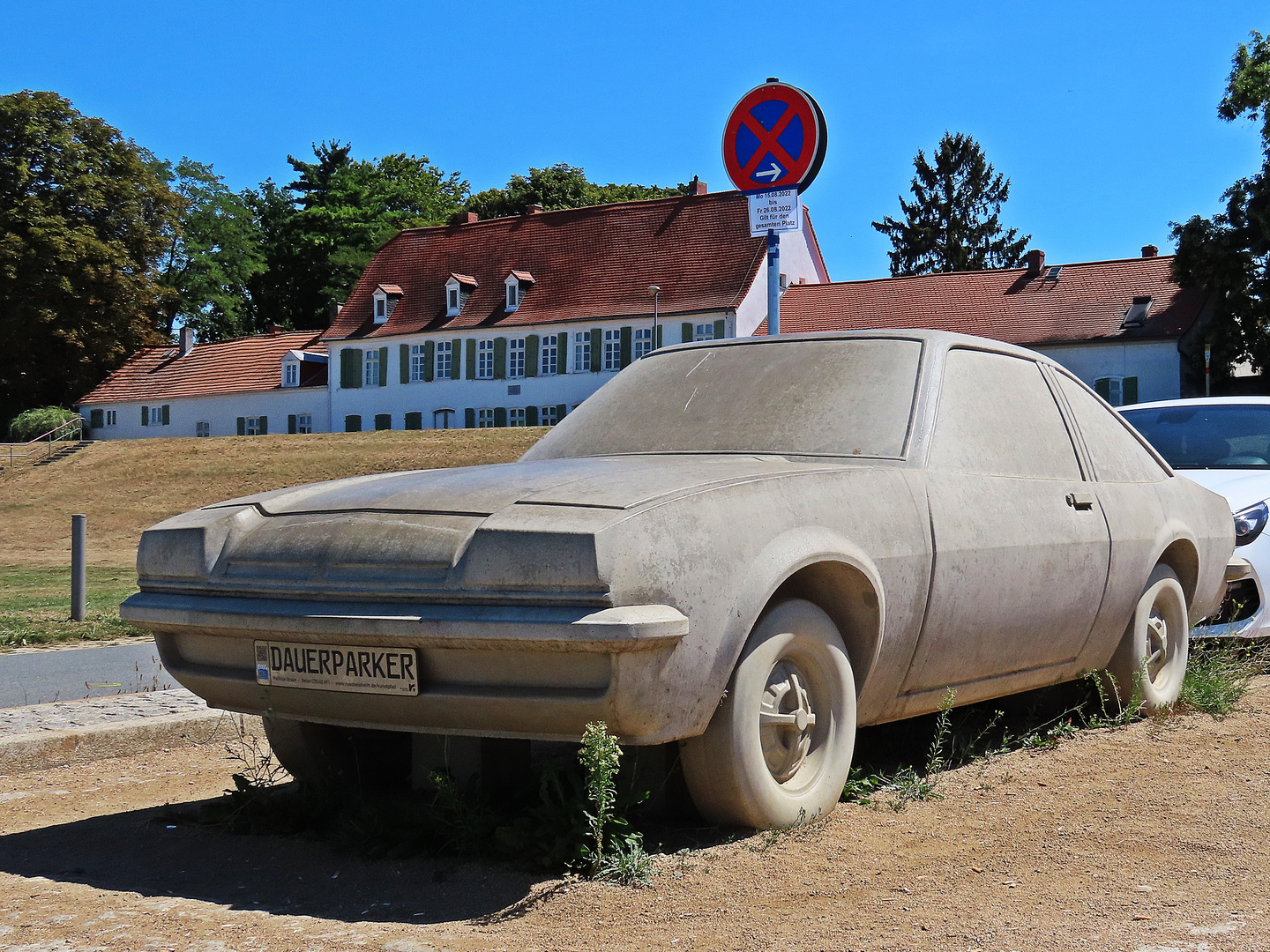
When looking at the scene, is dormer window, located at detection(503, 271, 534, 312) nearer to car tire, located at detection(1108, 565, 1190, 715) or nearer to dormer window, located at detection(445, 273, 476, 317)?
dormer window, located at detection(445, 273, 476, 317)

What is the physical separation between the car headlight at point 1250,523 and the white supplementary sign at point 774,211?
10.8 ft

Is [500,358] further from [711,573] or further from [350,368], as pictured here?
[711,573]

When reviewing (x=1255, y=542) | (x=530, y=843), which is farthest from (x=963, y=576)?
(x=1255, y=542)

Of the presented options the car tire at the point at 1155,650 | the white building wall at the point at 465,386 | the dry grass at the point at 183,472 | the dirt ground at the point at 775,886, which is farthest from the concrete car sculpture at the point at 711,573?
the white building wall at the point at 465,386

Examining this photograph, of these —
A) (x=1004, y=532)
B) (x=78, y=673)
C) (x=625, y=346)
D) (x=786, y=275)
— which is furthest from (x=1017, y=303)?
(x=1004, y=532)

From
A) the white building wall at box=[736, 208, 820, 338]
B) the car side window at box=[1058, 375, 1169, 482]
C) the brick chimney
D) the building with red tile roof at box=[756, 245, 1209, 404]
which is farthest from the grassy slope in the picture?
the brick chimney

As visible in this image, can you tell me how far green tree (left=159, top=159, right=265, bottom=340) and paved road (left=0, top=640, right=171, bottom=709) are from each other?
6586cm

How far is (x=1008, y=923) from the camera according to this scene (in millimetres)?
3242

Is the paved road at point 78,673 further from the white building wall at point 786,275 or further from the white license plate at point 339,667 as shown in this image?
the white building wall at point 786,275

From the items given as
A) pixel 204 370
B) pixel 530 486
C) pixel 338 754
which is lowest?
pixel 338 754

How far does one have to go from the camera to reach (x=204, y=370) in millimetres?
66312

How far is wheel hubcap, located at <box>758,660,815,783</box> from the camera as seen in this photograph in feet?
12.7

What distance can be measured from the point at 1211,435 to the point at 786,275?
49439mm

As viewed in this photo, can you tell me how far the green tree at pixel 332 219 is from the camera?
74.4 metres
